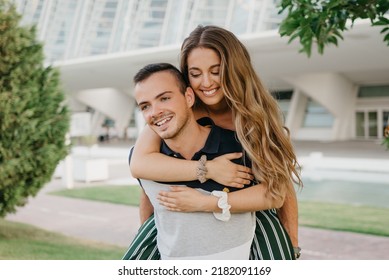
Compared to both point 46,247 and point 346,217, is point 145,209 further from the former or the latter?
point 346,217

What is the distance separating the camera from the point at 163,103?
5.43ft

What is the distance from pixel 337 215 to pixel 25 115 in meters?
4.35

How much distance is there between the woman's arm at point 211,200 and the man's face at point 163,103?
0.20 metres

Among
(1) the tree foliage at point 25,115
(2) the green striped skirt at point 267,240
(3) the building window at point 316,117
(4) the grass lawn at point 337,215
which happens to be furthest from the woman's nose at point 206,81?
(3) the building window at point 316,117

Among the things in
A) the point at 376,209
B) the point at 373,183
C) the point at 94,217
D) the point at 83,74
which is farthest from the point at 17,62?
the point at 83,74

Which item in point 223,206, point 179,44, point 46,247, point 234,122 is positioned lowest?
point 46,247

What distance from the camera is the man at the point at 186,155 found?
1654 millimetres

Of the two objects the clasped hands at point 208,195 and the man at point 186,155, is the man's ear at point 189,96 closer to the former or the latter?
the man at point 186,155

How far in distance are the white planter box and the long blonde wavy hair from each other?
10088 millimetres

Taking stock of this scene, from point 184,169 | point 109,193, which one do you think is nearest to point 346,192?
point 109,193

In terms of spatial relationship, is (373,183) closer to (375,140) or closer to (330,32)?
(330,32)
